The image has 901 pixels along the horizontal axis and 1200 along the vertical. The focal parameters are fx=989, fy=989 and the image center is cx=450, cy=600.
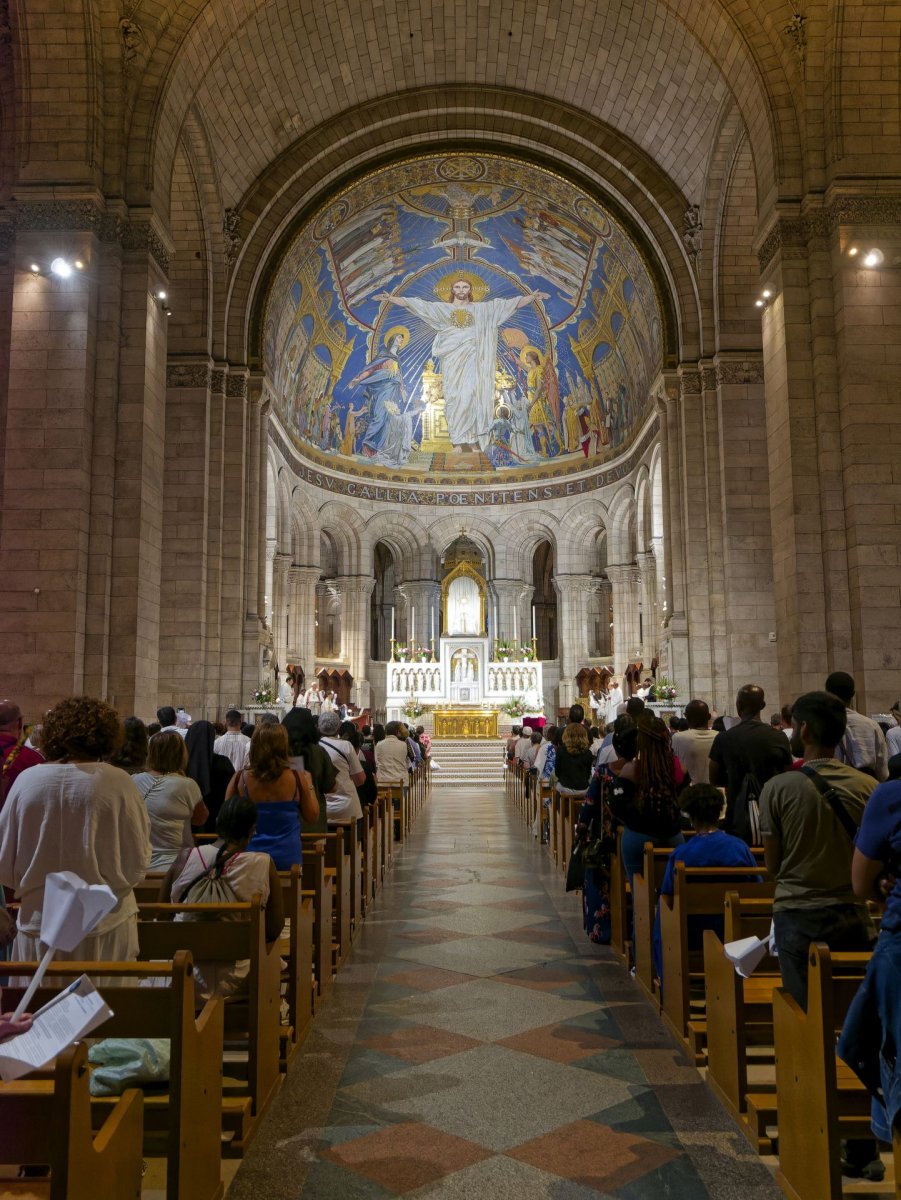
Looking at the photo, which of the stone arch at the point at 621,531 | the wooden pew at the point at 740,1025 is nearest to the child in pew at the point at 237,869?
the wooden pew at the point at 740,1025

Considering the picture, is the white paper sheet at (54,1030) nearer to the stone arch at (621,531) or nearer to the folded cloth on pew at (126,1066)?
the folded cloth on pew at (126,1066)

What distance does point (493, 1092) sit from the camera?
4.47 meters

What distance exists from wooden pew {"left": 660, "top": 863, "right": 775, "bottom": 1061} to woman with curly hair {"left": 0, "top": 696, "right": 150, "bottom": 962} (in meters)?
2.69

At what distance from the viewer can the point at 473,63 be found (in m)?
21.4

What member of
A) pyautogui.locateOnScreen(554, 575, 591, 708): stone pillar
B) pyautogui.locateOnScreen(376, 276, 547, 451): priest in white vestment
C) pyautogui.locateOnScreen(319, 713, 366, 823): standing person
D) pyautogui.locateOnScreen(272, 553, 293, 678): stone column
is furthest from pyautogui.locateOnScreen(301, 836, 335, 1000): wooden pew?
pyautogui.locateOnScreen(554, 575, 591, 708): stone pillar

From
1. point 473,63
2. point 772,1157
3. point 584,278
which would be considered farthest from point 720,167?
point 772,1157

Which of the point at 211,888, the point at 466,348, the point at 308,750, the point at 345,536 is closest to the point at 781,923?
the point at 211,888

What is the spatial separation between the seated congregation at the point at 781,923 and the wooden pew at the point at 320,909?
1931 mm

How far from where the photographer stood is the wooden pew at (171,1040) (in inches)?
118

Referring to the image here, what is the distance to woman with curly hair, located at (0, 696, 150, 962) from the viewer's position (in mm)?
3570

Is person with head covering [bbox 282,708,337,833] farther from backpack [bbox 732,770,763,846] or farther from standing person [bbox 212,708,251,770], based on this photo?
backpack [bbox 732,770,763,846]

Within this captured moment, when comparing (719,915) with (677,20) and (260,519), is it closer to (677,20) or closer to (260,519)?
(677,20)

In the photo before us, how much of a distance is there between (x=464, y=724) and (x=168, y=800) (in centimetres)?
2536

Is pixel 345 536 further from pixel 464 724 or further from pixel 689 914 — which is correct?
pixel 689 914
